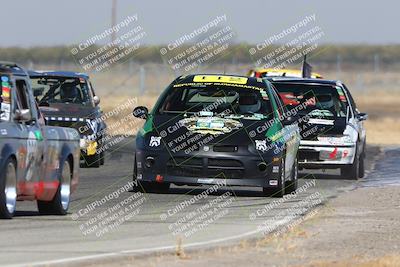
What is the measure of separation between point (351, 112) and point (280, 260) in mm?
12474

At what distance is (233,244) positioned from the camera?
12391 mm

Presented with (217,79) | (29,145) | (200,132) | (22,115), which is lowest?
(200,132)

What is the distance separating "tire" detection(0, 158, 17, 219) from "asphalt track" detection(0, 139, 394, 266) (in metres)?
0.13

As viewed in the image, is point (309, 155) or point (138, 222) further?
point (309, 155)

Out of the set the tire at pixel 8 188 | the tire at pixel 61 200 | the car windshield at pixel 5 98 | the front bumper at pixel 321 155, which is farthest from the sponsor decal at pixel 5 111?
the front bumper at pixel 321 155

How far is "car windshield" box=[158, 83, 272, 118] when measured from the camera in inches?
746

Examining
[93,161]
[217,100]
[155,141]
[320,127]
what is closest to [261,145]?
[217,100]

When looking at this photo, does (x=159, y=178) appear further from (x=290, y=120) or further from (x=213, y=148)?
(x=290, y=120)

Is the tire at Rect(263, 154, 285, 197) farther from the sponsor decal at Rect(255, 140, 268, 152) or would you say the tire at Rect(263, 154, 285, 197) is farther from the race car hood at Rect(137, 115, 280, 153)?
the race car hood at Rect(137, 115, 280, 153)

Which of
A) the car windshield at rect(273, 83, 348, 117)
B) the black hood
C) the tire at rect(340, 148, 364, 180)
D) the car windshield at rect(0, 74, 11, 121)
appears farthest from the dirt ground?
the car windshield at rect(273, 83, 348, 117)

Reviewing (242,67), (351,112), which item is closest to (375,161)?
(351,112)

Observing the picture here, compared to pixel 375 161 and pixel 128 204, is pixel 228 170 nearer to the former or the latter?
pixel 128 204

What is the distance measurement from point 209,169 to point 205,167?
0.06 m

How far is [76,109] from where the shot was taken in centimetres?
2430
